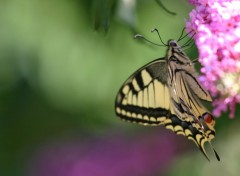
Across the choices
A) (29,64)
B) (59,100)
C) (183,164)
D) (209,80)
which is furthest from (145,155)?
(209,80)

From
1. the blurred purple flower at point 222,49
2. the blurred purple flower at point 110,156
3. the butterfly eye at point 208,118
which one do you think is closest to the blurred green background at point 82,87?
the blurred purple flower at point 110,156

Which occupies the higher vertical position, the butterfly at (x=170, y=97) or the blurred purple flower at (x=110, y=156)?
the butterfly at (x=170, y=97)

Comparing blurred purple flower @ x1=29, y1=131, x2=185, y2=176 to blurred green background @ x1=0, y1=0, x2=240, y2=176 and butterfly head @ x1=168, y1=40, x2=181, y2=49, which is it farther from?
butterfly head @ x1=168, y1=40, x2=181, y2=49

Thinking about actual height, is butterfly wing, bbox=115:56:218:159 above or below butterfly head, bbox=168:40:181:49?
below

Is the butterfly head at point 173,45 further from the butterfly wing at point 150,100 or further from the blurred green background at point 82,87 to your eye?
the blurred green background at point 82,87

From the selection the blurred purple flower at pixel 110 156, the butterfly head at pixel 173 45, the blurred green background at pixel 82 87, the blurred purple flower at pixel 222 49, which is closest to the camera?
the blurred purple flower at pixel 222 49

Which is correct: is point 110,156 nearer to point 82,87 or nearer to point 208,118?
point 82,87

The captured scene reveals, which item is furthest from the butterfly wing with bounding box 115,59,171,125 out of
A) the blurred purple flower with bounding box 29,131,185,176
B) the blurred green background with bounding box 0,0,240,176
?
the blurred purple flower with bounding box 29,131,185,176
